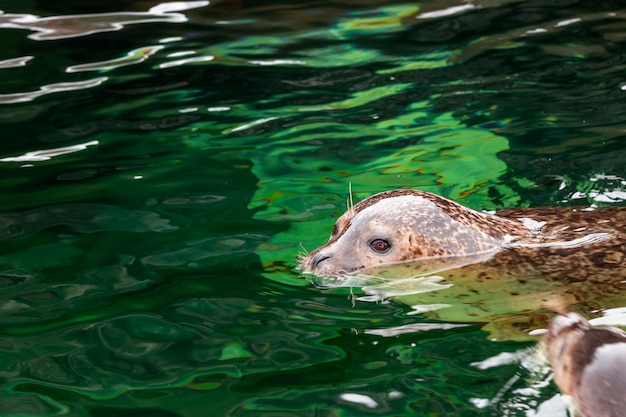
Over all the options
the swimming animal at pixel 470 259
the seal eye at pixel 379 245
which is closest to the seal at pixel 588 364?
the swimming animal at pixel 470 259

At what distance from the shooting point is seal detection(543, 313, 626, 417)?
2881 millimetres

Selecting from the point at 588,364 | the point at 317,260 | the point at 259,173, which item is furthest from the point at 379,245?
the point at 588,364

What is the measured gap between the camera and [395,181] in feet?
20.8

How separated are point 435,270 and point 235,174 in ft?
6.75

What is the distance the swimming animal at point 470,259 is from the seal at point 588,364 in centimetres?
84

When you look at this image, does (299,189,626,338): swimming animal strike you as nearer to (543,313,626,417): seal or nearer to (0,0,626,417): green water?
(0,0,626,417): green water

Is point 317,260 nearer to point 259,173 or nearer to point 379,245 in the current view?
point 379,245

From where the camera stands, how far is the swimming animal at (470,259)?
177 inches

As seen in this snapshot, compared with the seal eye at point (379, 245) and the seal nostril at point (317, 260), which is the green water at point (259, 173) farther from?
the seal eye at point (379, 245)

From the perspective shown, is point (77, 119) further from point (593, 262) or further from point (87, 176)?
point (593, 262)

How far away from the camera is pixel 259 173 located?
6527mm

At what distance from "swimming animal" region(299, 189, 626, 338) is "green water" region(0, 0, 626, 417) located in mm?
212

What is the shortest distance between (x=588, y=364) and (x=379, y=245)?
1966mm

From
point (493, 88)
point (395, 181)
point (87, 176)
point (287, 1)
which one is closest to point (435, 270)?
point (395, 181)
